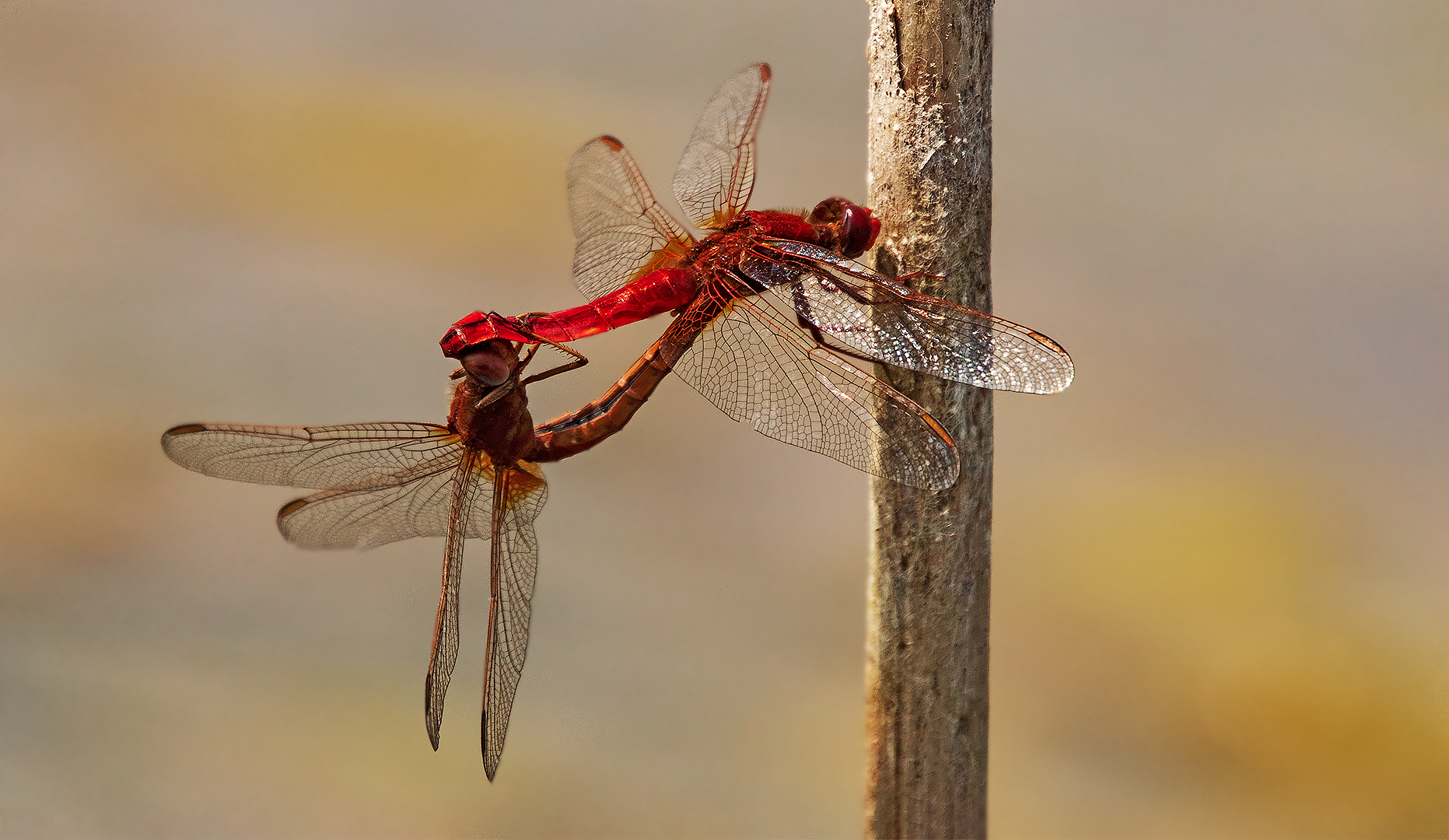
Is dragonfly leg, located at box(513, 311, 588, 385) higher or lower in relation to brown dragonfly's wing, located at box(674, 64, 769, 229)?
lower

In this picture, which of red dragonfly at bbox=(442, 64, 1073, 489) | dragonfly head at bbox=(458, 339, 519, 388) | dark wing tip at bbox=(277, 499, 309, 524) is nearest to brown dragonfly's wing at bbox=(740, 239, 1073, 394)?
red dragonfly at bbox=(442, 64, 1073, 489)

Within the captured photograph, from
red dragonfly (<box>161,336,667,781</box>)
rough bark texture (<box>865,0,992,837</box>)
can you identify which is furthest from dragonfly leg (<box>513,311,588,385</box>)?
rough bark texture (<box>865,0,992,837</box>)

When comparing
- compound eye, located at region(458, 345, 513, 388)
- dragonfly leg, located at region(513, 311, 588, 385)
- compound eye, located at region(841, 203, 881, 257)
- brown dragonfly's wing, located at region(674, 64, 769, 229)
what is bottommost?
compound eye, located at region(458, 345, 513, 388)

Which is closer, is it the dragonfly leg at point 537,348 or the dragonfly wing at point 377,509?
the dragonfly leg at point 537,348

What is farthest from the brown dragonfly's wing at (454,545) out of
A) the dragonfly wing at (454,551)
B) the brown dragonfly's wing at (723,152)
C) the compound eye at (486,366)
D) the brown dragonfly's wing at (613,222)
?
the brown dragonfly's wing at (723,152)

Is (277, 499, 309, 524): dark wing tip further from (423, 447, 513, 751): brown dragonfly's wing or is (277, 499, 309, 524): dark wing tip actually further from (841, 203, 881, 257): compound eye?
(841, 203, 881, 257): compound eye

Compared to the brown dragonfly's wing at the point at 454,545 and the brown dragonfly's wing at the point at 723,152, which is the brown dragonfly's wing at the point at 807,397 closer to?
the brown dragonfly's wing at the point at 723,152

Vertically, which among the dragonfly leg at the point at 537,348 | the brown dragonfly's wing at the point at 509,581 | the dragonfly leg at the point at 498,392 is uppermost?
the dragonfly leg at the point at 537,348

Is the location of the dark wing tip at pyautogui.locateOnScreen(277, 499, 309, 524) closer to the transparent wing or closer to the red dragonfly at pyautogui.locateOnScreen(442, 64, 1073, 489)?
the transparent wing

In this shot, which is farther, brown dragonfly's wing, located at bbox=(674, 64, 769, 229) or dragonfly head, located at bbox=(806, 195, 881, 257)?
brown dragonfly's wing, located at bbox=(674, 64, 769, 229)

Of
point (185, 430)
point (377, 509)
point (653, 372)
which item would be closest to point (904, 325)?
point (653, 372)
